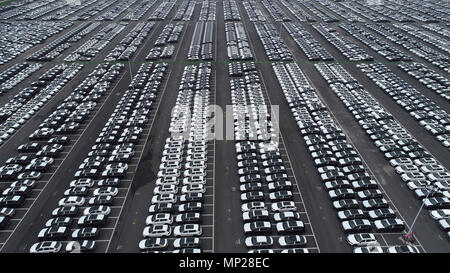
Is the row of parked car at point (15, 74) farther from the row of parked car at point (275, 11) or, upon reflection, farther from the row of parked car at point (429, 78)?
the row of parked car at point (429, 78)

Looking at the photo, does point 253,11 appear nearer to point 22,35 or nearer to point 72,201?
point 22,35

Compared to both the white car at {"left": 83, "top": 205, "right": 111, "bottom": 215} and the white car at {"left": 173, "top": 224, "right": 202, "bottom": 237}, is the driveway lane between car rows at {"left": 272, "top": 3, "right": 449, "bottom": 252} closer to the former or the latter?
the white car at {"left": 173, "top": 224, "right": 202, "bottom": 237}

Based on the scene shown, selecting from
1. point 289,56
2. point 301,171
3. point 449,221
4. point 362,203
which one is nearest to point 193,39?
point 289,56

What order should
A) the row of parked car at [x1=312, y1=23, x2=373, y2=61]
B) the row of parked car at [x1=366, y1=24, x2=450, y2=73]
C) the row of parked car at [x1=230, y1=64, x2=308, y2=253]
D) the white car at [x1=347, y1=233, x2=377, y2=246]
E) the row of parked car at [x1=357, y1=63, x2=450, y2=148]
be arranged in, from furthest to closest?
the row of parked car at [x1=312, y1=23, x2=373, y2=61] < the row of parked car at [x1=366, y1=24, x2=450, y2=73] < the row of parked car at [x1=357, y1=63, x2=450, y2=148] < the row of parked car at [x1=230, y1=64, x2=308, y2=253] < the white car at [x1=347, y1=233, x2=377, y2=246]

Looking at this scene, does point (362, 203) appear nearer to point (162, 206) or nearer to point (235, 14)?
point (162, 206)

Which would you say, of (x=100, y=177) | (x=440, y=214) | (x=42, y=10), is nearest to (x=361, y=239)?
(x=440, y=214)

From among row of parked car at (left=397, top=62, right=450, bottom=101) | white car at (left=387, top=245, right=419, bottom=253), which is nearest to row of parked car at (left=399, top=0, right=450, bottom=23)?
row of parked car at (left=397, top=62, right=450, bottom=101)
